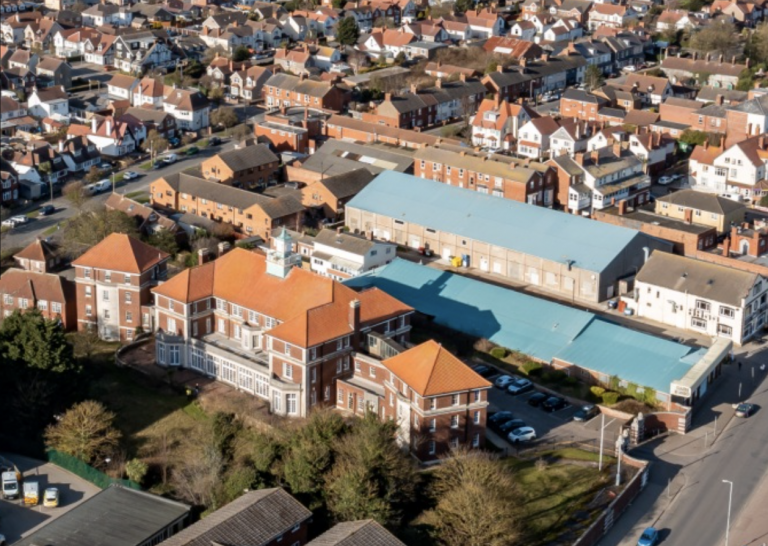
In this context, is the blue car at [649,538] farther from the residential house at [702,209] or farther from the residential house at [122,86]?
the residential house at [122,86]

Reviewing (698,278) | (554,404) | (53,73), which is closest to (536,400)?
(554,404)

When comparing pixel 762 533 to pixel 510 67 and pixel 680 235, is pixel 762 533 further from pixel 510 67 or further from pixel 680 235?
pixel 510 67

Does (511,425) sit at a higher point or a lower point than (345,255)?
lower

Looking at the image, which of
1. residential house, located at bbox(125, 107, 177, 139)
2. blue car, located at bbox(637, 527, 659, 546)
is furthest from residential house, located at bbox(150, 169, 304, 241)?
blue car, located at bbox(637, 527, 659, 546)

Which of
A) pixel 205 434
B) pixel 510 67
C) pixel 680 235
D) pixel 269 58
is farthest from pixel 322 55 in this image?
pixel 205 434

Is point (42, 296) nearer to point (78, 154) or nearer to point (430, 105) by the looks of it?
point (78, 154)

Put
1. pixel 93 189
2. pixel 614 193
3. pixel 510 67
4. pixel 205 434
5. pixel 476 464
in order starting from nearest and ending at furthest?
pixel 476 464
pixel 205 434
pixel 614 193
pixel 93 189
pixel 510 67
